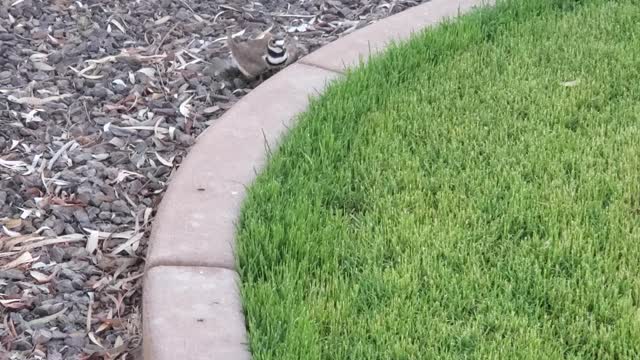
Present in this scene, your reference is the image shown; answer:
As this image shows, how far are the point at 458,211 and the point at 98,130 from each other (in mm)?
1321

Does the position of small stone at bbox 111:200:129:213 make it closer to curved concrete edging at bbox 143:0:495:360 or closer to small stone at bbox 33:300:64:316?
curved concrete edging at bbox 143:0:495:360

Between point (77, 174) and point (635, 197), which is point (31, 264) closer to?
point (77, 174)

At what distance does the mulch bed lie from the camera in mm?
2676

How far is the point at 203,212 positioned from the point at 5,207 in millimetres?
657

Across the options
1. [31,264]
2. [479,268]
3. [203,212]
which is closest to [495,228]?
[479,268]

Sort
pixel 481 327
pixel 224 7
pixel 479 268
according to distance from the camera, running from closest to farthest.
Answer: pixel 481 327, pixel 479 268, pixel 224 7

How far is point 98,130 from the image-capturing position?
3.45m

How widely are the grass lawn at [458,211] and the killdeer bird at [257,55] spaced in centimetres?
36

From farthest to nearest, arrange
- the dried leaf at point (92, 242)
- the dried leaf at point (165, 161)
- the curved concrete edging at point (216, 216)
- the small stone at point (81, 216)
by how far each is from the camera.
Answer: the dried leaf at point (165, 161), the small stone at point (81, 216), the dried leaf at point (92, 242), the curved concrete edging at point (216, 216)

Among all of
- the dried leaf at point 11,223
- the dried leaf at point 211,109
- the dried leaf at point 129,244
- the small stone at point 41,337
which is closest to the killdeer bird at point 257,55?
the dried leaf at point 211,109

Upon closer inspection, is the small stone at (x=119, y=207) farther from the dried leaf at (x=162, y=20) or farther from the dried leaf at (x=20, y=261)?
the dried leaf at (x=162, y=20)

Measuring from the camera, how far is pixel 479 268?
262 cm

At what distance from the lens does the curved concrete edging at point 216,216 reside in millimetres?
2383

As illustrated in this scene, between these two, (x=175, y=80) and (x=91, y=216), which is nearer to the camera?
(x=91, y=216)
